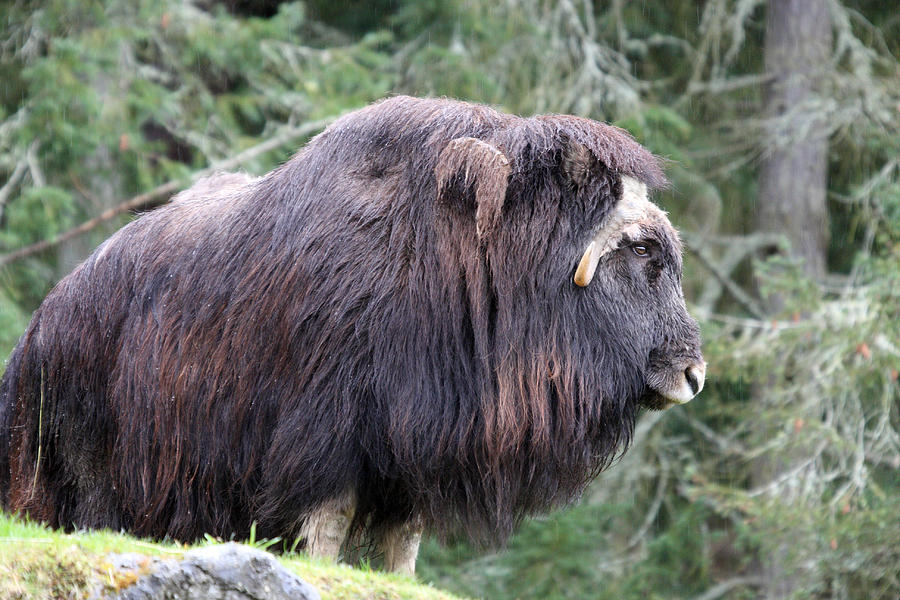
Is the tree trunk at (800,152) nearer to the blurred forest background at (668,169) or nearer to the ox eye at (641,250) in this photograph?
the blurred forest background at (668,169)

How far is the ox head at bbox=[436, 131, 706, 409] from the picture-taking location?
448 centimetres

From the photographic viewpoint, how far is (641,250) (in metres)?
4.56

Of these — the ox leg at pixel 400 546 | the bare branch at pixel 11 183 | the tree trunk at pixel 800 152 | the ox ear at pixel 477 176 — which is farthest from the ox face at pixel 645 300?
the tree trunk at pixel 800 152

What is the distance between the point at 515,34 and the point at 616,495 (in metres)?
4.88

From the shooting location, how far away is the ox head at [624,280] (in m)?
4.48

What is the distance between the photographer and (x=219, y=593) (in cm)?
331

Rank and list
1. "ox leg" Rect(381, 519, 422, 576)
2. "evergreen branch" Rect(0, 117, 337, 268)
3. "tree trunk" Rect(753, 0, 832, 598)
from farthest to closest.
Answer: "tree trunk" Rect(753, 0, 832, 598), "evergreen branch" Rect(0, 117, 337, 268), "ox leg" Rect(381, 519, 422, 576)

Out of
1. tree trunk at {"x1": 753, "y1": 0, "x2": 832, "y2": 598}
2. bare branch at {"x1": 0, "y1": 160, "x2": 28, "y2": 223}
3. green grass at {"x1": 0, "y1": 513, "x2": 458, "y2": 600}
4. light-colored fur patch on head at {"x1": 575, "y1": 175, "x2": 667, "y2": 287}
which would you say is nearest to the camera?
green grass at {"x1": 0, "y1": 513, "x2": 458, "y2": 600}

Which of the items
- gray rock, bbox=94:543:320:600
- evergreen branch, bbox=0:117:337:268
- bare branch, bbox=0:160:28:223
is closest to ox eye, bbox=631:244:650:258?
gray rock, bbox=94:543:320:600

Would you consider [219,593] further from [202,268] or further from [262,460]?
[202,268]

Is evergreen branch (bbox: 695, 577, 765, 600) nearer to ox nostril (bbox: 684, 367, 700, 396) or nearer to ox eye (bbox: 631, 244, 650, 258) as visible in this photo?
ox nostril (bbox: 684, 367, 700, 396)

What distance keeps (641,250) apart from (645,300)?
0.19 meters

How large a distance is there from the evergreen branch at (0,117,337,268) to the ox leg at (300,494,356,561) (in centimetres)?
523

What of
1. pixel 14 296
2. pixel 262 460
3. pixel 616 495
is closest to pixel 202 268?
pixel 262 460
